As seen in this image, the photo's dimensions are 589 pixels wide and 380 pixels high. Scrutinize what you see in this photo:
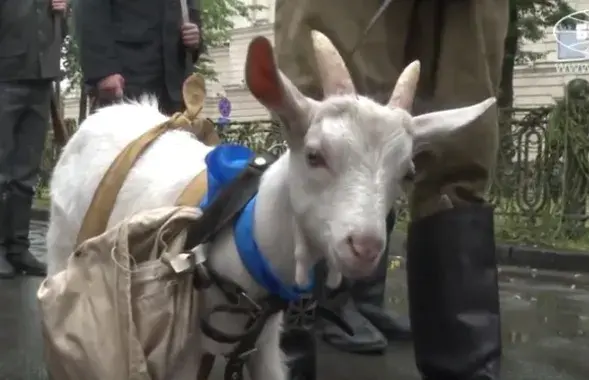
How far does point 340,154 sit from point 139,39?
3.26 metres

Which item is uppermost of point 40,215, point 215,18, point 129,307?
point 215,18

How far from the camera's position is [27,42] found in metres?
7.13

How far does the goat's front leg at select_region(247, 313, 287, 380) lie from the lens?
10.9 feet

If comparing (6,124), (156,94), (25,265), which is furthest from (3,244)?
(156,94)

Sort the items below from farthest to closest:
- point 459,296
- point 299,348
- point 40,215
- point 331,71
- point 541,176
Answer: point 40,215 < point 541,176 < point 299,348 < point 459,296 < point 331,71

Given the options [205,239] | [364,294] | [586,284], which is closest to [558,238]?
[586,284]

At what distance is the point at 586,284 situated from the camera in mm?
8211

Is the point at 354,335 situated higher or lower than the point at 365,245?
lower

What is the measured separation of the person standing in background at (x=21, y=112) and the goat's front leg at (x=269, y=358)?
3.92 m

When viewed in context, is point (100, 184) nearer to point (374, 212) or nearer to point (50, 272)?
point (50, 272)

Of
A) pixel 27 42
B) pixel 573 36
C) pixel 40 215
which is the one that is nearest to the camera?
pixel 27 42

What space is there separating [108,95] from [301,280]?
9.51ft

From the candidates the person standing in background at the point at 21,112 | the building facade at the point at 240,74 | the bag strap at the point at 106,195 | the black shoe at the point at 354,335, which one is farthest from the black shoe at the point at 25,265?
the building facade at the point at 240,74

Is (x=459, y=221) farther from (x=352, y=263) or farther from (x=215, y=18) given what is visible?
(x=215, y=18)
